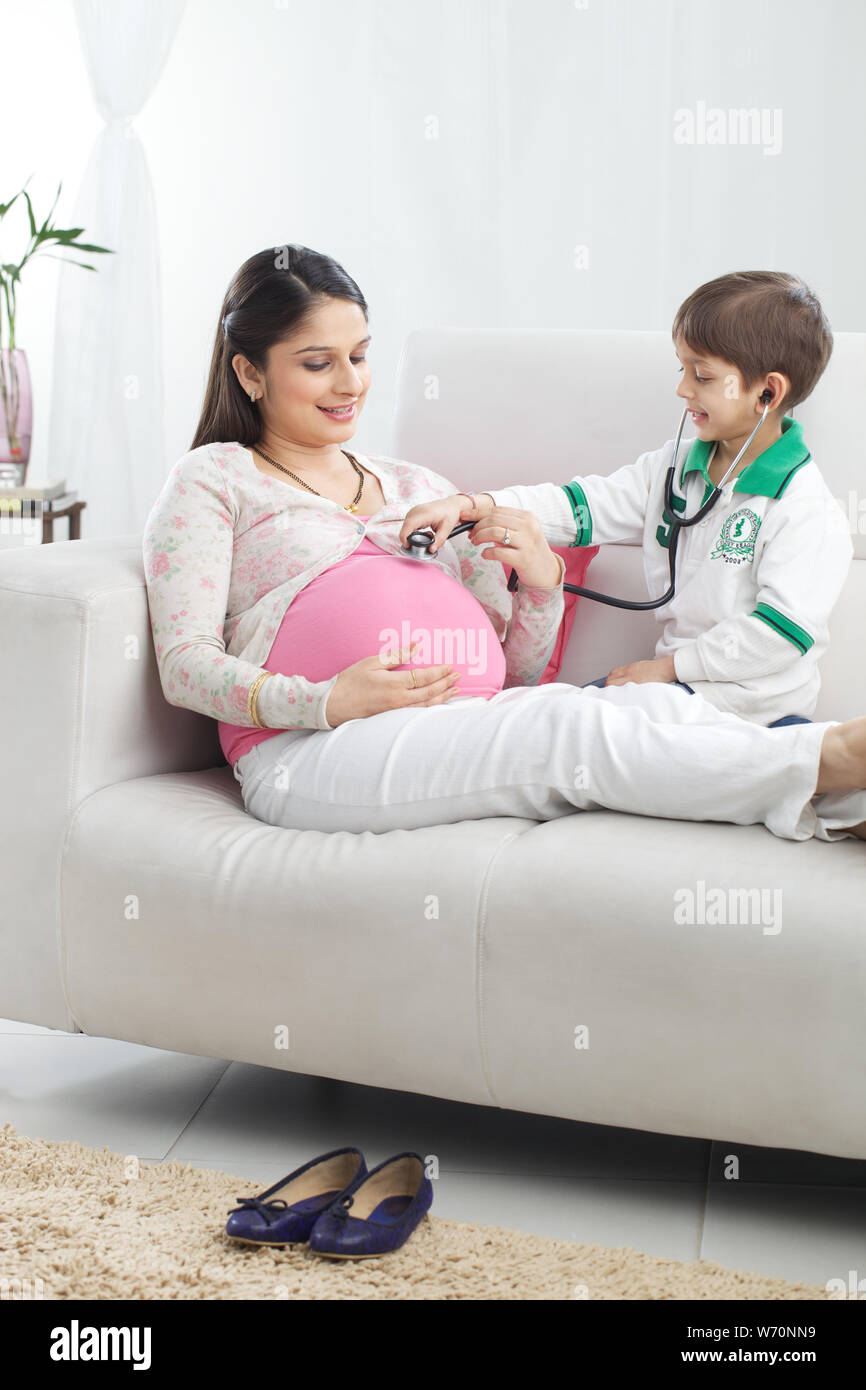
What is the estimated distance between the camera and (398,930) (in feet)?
4.00

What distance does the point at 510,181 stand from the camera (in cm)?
308

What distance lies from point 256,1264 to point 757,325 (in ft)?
3.53

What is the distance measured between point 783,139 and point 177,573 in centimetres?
210

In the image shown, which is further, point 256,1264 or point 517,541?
point 517,541

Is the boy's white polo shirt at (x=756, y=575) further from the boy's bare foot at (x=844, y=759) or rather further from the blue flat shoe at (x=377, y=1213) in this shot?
the blue flat shoe at (x=377, y=1213)

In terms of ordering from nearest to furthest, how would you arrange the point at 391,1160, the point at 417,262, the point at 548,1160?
the point at 391,1160
the point at 548,1160
the point at 417,262

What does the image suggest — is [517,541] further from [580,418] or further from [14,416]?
[14,416]

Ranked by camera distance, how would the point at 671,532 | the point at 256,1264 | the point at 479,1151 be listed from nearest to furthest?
the point at 256,1264 → the point at 479,1151 → the point at 671,532

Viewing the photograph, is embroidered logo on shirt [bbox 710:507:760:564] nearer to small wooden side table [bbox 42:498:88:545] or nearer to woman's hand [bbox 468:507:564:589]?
woman's hand [bbox 468:507:564:589]

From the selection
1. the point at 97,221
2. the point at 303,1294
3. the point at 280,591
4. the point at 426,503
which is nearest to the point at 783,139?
the point at 97,221

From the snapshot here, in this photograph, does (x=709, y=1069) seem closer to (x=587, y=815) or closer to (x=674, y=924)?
(x=674, y=924)

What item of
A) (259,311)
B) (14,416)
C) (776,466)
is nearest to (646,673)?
(776,466)

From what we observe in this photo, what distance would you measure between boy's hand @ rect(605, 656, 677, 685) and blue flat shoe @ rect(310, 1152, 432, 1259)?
0.59 meters

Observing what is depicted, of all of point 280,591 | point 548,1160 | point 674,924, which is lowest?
point 548,1160
